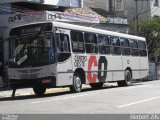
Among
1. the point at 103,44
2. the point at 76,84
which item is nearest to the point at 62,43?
the point at 76,84

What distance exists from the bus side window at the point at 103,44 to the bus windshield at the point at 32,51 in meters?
5.11

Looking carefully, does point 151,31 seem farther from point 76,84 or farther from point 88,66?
point 76,84

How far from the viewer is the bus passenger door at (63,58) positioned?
19984mm

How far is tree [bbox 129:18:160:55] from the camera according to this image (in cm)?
4594

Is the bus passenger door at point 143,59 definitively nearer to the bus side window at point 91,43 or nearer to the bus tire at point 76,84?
the bus side window at point 91,43

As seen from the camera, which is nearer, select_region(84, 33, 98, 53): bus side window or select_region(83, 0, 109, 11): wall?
select_region(84, 33, 98, 53): bus side window

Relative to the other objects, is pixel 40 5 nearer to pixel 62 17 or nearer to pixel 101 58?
pixel 62 17

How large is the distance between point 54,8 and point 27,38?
15.1 m

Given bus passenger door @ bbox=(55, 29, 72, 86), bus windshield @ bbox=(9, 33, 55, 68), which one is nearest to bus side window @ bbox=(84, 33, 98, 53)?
bus passenger door @ bbox=(55, 29, 72, 86)

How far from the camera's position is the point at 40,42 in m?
19.9

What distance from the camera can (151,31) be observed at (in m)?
46.4

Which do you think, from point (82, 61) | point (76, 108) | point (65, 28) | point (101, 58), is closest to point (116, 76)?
point (101, 58)

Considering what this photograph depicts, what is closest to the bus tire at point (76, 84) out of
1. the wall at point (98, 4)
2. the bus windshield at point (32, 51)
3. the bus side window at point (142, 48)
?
the bus windshield at point (32, 51)

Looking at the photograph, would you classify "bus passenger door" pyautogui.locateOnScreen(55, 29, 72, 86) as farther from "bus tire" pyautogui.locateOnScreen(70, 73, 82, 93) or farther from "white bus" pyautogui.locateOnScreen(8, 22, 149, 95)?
"bus tire" pyautogui.locateOnScreen(70, 73, 82, 93)
